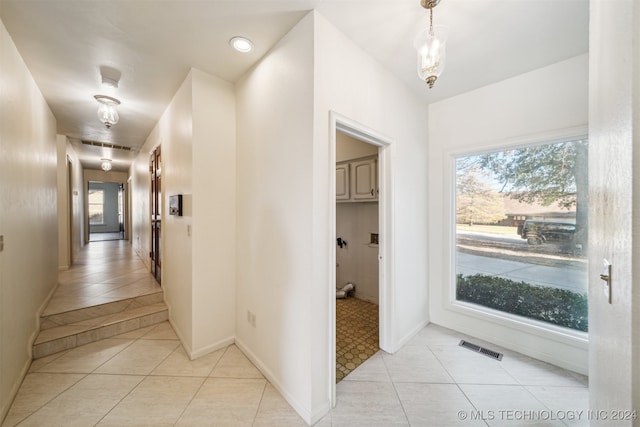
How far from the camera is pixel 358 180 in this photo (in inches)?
139

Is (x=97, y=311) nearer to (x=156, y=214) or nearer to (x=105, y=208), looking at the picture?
(x=156, y=214)

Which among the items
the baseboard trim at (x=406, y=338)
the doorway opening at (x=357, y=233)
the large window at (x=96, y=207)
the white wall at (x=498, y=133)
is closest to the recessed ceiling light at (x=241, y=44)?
the doorway opening at (x=357, y=233)

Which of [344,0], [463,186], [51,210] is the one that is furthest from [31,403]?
[463,186]

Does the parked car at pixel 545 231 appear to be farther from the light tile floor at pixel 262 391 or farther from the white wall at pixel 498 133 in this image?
the light tile floor at pixel 262 391

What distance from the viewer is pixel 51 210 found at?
306 cm

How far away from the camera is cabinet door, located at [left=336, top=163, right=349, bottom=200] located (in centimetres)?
365

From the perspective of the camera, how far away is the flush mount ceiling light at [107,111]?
8.31 ft

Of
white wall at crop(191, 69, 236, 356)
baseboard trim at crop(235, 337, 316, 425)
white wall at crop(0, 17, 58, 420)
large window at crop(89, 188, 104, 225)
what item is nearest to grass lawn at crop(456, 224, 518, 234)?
baseboard trim at crop(235, 337, 316, 425)

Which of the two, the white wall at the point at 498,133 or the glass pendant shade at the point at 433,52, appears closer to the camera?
the glass pendant shade at the point at 433,52

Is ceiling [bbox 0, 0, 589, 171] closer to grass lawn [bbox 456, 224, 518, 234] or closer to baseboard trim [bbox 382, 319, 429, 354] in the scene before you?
grass lawn [bbox 456, 224, 518, 234]

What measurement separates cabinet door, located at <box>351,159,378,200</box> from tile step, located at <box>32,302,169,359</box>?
2948mm

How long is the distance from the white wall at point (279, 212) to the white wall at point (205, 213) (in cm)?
15

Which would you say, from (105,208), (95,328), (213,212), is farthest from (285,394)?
(105,208)

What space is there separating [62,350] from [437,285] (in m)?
3.99
